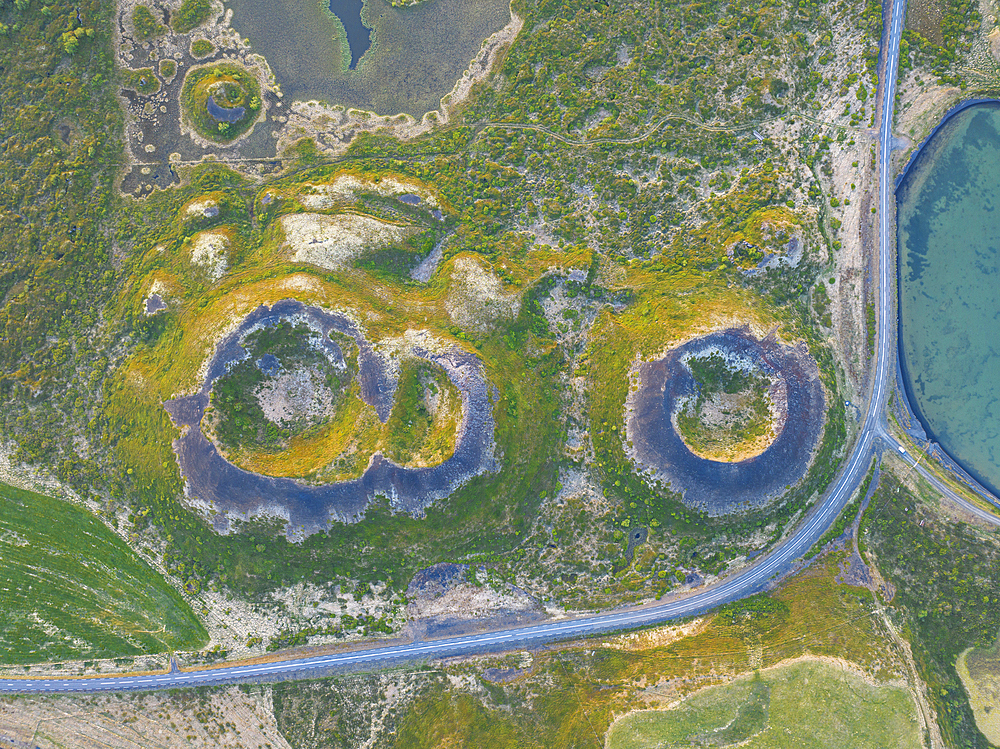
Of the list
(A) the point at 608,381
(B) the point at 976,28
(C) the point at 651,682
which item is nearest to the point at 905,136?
(B) the point at 976,28

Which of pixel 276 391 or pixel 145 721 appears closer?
pixel 276 391

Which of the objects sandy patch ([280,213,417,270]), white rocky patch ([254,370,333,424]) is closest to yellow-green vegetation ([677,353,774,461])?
sandy patch ([280,213,417,270])

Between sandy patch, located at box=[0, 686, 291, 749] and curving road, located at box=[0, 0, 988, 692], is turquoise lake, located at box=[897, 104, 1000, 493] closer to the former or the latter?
curving road, located at box=[0, 0, 988, 692]

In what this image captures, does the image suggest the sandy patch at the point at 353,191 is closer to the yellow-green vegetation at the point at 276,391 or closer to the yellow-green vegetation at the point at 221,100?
the yellow-green vegetation at the point at 221,100

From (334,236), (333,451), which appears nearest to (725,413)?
(333,451)

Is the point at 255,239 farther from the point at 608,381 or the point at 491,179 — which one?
the point at 608,381

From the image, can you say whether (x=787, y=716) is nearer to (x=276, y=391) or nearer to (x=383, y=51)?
(x=276, y=391)
